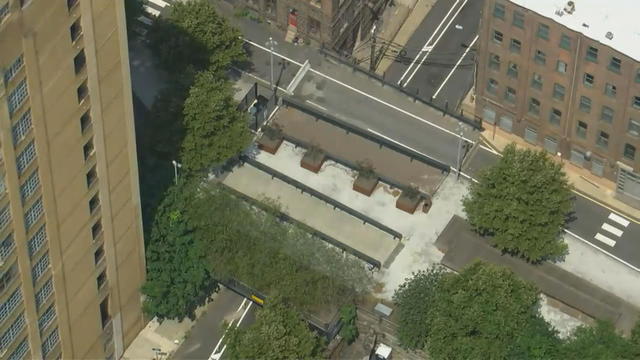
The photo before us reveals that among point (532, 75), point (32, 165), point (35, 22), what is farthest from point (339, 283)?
point (35, 22)

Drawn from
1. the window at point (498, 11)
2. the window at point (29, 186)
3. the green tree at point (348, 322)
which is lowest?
the window at point (29, 186)

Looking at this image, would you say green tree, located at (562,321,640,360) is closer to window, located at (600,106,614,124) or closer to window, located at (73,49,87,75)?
window, located at (600,106,614,124)

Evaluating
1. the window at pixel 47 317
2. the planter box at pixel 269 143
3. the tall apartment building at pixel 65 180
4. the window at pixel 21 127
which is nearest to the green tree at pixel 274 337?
the tall apartment building at pixel 65 180

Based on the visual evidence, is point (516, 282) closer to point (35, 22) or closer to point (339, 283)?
point (339, 283)

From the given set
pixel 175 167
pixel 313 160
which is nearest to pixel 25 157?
pixel 175 167

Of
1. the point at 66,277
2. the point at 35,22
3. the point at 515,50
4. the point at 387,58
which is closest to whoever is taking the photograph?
the point at 35,22

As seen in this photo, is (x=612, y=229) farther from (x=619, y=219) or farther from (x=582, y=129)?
(x=582, y=129)

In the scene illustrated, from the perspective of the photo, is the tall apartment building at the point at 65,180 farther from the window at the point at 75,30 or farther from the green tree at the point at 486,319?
the green tree at the point at 486,319
